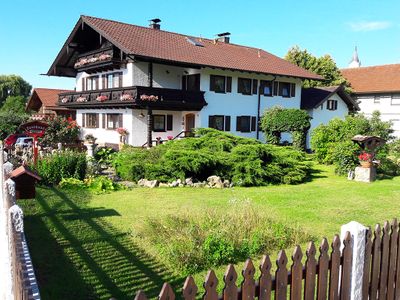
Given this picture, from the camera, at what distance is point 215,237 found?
6.41 meters

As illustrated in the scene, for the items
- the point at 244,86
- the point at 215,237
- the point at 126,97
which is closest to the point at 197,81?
the point at 244,86

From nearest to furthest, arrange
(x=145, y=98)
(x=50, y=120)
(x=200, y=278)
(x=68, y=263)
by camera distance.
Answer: (x=200, y=278) < (x=68, y=263) < (x=145, y=98) < (x=50, y=120)

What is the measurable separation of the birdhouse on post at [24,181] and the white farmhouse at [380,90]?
3892 centimetres

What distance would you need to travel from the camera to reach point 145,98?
22.7 m

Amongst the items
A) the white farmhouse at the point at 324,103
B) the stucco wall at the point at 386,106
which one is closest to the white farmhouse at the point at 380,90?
the stucco wall at the point at 386,106

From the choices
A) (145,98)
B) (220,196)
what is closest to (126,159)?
(220,196)

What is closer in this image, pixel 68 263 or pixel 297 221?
pixel 68 263

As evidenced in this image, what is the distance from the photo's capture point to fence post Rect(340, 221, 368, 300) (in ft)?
11.8

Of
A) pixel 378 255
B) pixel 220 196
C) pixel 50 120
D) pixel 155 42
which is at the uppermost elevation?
pixel 155 42

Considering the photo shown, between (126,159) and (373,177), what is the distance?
10325mm

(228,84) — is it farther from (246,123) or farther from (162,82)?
(162,82)

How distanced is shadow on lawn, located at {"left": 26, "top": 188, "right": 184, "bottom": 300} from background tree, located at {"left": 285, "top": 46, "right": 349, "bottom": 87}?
122 feet

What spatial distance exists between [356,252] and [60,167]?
11.3m

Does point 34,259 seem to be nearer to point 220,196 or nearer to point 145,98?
point 220,196
